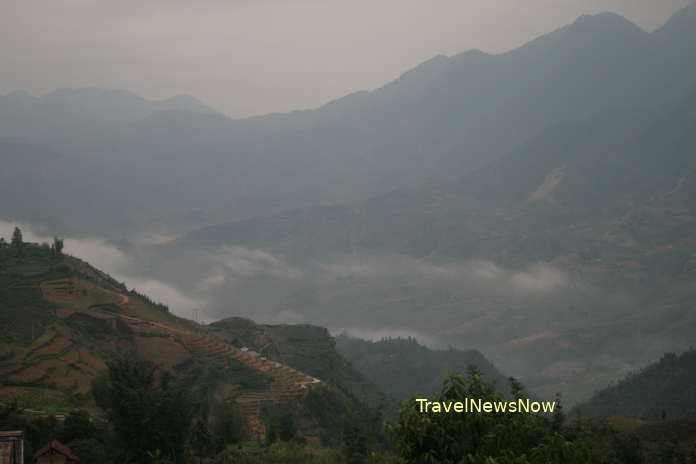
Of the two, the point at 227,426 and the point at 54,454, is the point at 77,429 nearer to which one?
the point at 54,454

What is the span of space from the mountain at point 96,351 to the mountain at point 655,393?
4713cm

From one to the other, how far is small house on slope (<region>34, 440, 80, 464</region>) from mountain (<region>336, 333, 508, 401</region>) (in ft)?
297

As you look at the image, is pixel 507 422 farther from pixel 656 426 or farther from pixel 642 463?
pixel 656 426

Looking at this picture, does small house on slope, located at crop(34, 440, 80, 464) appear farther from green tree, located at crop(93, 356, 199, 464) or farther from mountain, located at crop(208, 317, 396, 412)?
mountain, located at crop(208, 317, 396, 412)

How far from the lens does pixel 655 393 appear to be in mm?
93125

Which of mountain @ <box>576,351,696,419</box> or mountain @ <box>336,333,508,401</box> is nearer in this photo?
mountain @ <box>576,351,696,419</box>

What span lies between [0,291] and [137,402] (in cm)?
3885

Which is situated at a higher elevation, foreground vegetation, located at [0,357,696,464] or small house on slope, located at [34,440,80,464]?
foreground vegetation, located at [0,357,696,464]

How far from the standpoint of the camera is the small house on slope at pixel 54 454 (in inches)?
1080

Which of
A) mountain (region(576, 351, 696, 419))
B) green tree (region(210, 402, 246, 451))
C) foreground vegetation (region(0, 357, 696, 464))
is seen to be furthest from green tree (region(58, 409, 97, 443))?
mountain (region(576, 351, 696, 419))

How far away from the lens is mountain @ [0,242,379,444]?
4494 centimetres

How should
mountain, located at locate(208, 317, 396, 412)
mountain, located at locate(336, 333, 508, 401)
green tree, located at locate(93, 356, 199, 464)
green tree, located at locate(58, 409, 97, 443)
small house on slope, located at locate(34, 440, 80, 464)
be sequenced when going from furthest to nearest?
1. mountain, located at locate(336, 333, 508, 401)
2. mountain, located at locate(208, 317, 396, 412)
3. green tree, located at locate(58, 409, 97, 443)
4. small house on slope, located at locate(34, 440, 80, 464)
5. green tree, located at locate(93, 356, 199, 464)

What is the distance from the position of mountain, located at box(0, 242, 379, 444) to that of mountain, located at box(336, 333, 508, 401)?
2348 inches

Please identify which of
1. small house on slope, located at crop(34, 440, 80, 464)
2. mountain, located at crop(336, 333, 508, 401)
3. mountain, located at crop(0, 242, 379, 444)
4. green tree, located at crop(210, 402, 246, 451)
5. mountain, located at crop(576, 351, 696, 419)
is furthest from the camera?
mountain, located at crop(336, 333, 508, 401)
